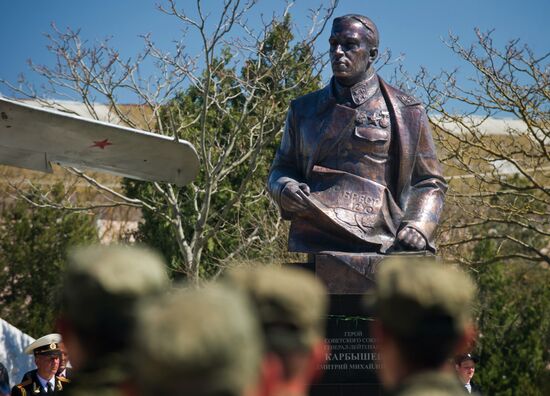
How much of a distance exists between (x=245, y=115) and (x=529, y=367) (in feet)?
32.2

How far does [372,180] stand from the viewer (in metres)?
9.25

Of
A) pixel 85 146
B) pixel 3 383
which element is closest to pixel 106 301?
pixel 3 383

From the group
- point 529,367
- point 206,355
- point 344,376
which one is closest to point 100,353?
point 206,355

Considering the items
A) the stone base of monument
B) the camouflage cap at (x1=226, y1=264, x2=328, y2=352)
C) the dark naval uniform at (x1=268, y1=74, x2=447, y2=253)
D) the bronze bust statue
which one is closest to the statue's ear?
the bronze bust statue

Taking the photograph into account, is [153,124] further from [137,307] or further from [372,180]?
[137,307]

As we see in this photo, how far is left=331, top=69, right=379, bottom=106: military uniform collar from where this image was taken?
9.38 m

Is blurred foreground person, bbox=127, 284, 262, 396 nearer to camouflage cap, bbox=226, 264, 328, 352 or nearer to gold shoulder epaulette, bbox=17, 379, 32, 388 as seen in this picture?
camouflage cap, bbox=226, 264, 328, 352

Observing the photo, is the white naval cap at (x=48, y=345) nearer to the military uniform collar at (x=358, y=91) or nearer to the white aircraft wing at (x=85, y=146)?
the military uniform collar at (x=358, y=91)

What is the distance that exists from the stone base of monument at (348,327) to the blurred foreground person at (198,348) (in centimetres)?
621

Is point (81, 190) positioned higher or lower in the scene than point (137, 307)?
higher

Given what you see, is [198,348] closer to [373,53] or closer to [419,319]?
[419,319]

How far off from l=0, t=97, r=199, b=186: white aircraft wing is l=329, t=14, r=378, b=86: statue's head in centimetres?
356

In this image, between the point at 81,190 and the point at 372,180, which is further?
the point at 81,190

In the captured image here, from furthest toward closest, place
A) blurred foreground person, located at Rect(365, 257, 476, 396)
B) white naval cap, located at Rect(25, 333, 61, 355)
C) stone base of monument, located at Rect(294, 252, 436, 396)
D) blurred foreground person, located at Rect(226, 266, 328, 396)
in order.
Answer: white naval cap, located at Rect(25, 333, 61, 355), stone base of monument, located at Rect(294, 252, 436, 396), blurred foreground person, located at Rect(365, 257, 476, 396), blurred foreground person, located at Rect(226, 266, 328, 396)
